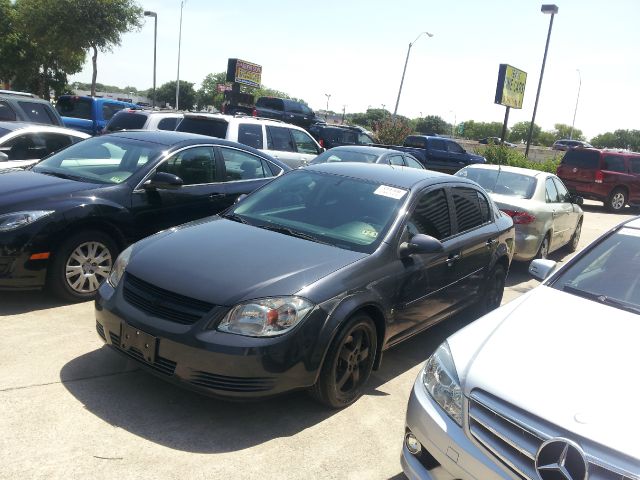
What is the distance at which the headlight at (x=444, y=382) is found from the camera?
8.70 ft

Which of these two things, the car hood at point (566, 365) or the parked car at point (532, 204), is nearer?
the car hood at point (566, 365)

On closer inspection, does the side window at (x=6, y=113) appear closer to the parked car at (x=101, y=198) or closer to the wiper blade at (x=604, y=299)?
the parked car at (x=101, y=198)

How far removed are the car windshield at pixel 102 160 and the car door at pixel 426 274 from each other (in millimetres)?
2895

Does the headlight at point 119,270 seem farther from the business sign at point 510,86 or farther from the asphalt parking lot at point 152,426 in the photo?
the business sign at point 510,86

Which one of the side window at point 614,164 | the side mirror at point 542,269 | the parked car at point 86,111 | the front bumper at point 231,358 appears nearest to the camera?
the front bumper at point 231,358

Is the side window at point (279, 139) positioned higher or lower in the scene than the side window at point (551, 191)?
higher

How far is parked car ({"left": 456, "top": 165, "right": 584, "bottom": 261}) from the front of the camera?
26.7ft

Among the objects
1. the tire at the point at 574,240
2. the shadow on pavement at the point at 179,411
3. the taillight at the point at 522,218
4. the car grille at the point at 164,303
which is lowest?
the shadow on pavement at the point at 179,411

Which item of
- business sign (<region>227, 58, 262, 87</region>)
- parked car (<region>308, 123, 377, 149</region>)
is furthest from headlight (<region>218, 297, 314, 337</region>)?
business sign (<region>227, 58, 262, 87</region>)

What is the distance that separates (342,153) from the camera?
11203mm

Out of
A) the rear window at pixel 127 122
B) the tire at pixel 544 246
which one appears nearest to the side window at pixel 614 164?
the tire at pixel 544 246

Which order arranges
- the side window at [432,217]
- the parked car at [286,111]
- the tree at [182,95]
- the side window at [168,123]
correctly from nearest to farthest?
the side window at [432,217], the side window at [168,123], the parked car at [286,111], the tree at [182,95]

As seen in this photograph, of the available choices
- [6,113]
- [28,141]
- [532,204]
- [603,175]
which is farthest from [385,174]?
[603,175]

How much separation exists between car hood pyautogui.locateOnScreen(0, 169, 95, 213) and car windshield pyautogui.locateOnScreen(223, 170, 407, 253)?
1.66 m
